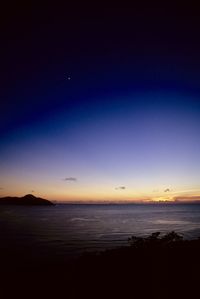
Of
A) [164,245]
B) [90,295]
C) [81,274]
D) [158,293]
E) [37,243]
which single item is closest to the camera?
[158,293]

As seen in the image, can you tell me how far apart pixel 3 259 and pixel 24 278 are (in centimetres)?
1958

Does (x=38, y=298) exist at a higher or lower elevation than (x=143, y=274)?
lower

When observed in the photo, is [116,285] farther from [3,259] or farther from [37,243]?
[37,243]

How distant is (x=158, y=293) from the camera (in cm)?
1188

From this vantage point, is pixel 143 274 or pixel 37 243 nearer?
pixel 143 274

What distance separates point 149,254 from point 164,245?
447 cm

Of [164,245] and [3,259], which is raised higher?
[164,245]

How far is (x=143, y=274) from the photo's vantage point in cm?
1441

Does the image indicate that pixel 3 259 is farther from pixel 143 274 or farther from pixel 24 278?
pixel 143 274

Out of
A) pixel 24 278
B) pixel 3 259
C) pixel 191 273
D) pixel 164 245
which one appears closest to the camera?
pixel 191 273

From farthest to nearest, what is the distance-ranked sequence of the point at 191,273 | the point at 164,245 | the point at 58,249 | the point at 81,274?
the point at 58,249 < the point at 164,245 < the point at 81,274 < the point at 191,273

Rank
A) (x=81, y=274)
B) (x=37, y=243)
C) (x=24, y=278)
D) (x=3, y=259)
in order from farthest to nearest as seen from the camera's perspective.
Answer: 1. (x=37, y=243)
2. (x=3, y=259)
3. (x=24, y=278)
4. (x=81, y=274)

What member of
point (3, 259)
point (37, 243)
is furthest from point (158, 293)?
point (37, 243)

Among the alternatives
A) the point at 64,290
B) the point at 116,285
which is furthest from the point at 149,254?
the point at 64,290
